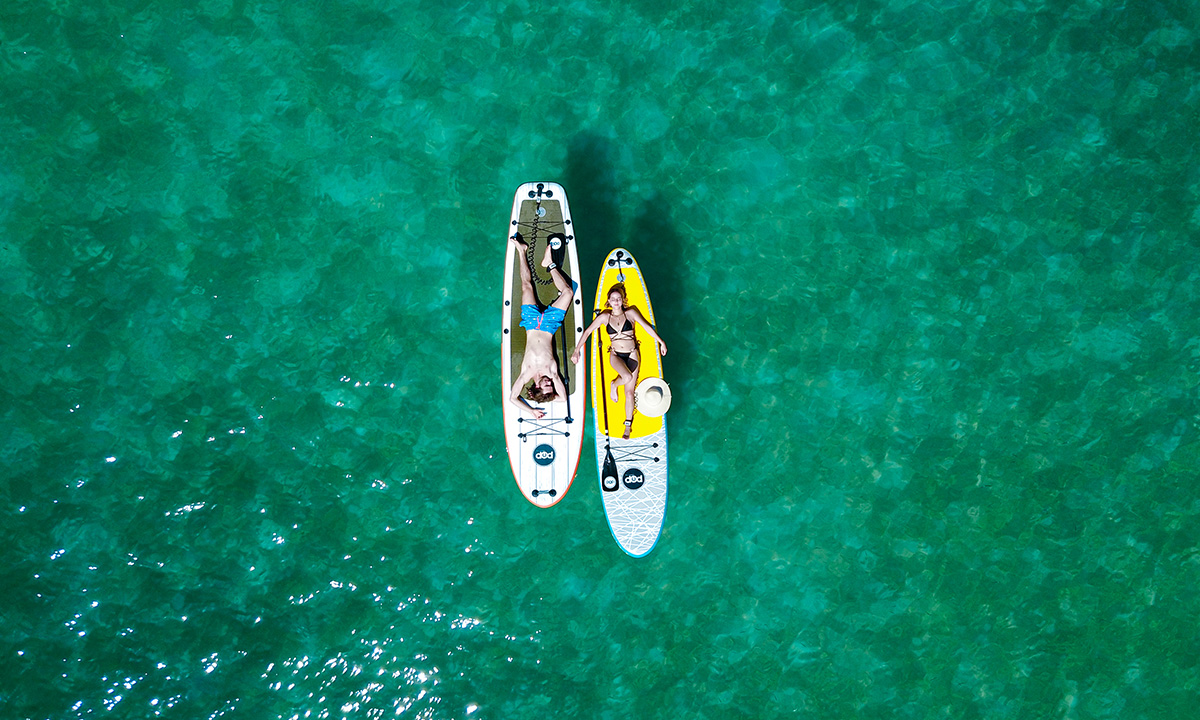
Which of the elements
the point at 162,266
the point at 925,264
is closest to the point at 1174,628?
the point at 925,264

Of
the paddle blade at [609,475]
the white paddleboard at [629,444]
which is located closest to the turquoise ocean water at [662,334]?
the white paddleboard at [629,444]

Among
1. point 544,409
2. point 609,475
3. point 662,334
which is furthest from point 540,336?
point 609,475

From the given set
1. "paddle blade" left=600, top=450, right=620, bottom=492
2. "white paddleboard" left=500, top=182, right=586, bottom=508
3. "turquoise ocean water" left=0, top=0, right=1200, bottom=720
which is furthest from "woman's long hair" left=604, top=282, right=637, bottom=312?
"paddle blade" left=600, top=450, right=620, bottom=492

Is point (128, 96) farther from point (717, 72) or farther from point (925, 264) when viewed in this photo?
point (925, 264)

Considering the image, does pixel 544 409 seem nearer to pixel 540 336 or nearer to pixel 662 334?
pixel 540 336

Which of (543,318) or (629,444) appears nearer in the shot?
(543,318)
